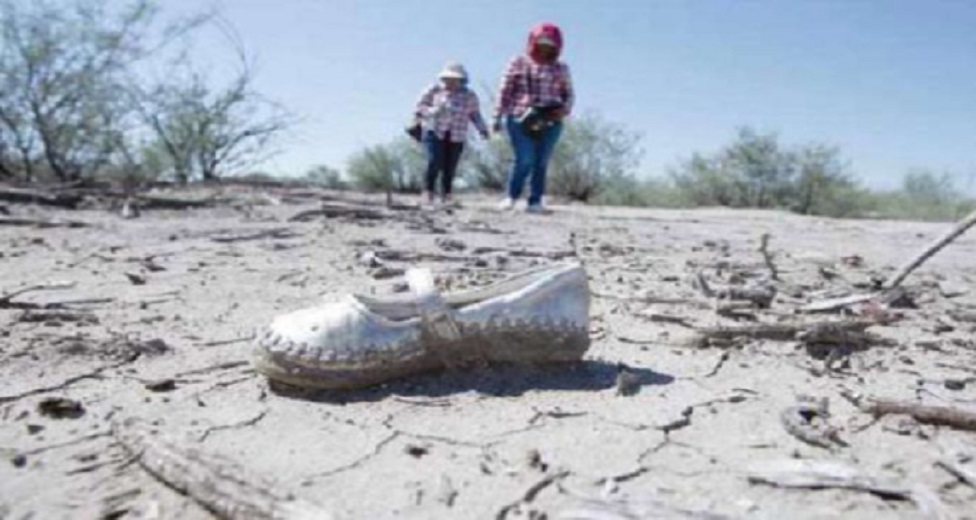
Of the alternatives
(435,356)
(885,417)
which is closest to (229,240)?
(435,356)

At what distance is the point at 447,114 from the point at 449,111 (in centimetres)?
4

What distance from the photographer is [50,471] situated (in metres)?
1.32

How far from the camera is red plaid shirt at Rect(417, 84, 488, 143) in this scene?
8359 mm

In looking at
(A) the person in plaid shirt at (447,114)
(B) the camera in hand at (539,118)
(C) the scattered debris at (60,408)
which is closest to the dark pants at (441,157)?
(A) the person in plaid shirt at (447,114)

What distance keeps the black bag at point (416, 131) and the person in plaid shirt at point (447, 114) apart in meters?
0.08

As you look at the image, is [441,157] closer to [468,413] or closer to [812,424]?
[468,413]

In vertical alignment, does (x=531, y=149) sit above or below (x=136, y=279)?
above

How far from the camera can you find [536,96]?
23.7 feet

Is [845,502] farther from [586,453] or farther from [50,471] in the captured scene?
[50,471]

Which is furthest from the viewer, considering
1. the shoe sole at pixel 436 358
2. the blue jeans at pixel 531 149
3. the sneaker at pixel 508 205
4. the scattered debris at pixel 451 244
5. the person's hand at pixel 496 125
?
the sneaker at pixel 508 205

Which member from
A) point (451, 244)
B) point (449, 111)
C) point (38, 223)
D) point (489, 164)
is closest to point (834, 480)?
point (451, 244)

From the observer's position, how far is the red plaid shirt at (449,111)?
8.36 metres

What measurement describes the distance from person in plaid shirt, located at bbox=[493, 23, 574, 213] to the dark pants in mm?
1075

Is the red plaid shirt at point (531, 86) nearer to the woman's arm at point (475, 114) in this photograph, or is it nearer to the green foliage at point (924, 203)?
the woman's arm at point (475, 114)
